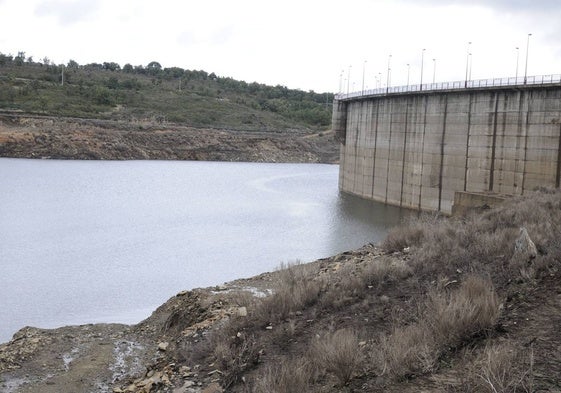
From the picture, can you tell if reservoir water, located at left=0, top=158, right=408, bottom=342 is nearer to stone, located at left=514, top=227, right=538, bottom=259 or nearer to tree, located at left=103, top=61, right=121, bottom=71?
stone, located at left=514, top=227, right=538, bottom=259

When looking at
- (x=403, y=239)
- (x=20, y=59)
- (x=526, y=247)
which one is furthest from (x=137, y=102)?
(x=526, y=247)

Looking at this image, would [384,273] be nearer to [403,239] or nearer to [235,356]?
[235,356]

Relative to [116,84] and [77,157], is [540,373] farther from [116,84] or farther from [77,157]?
[116,84]

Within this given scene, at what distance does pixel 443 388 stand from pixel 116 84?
112 meters

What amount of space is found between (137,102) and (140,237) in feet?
261

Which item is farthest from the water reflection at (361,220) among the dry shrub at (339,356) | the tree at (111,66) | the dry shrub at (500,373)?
the tree at (111,66)

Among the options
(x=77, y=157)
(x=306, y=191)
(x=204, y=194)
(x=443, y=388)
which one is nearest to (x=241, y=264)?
(x=443, y=388)

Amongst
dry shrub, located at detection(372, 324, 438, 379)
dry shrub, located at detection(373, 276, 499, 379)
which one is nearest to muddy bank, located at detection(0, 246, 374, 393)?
dry shrub, located at detection(372, 324, 438, 379)

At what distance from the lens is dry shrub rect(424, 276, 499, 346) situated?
5.86 meters

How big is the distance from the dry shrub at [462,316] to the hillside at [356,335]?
0.01m

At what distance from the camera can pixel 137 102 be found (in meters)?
99.4

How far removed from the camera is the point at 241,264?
1916 centimetres

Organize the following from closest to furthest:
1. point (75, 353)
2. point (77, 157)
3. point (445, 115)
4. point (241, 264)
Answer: point (75, 353) < point (241, 264) < point (445, 115) < point (77, 157)

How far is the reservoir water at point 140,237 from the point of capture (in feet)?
49.0
